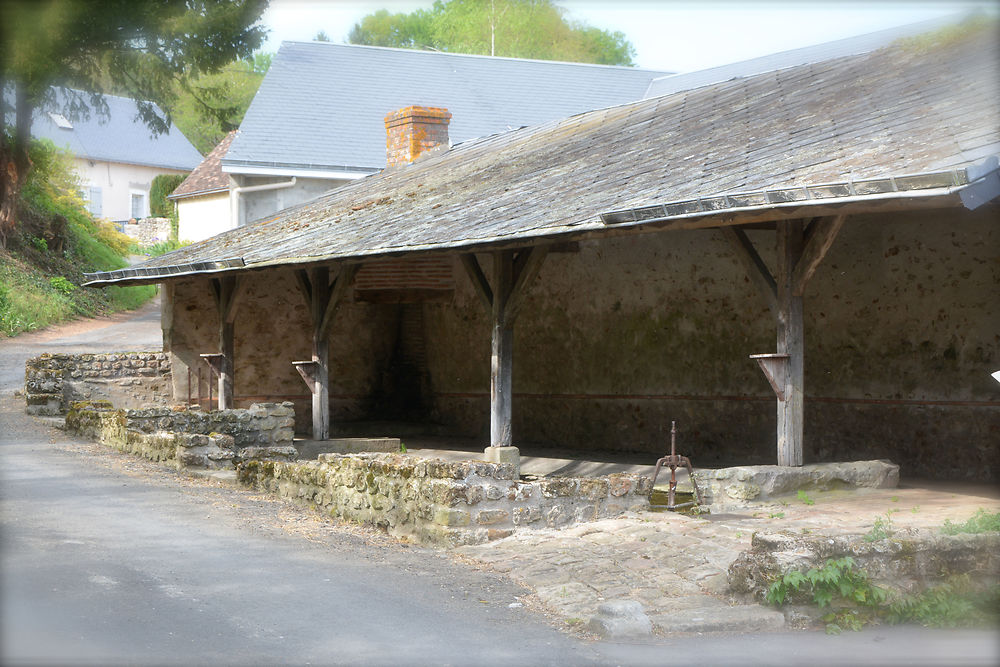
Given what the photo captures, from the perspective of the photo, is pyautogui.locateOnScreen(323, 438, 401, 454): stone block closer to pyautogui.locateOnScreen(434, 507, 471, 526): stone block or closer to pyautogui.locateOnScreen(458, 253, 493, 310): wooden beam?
pyautogui.locateOnScreen(458, 253, 493, 310): wooden beam

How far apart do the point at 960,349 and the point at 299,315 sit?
952 centimetres

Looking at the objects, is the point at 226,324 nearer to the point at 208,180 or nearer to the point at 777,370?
the point at 777,370

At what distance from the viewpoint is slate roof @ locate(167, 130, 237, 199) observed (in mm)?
33750

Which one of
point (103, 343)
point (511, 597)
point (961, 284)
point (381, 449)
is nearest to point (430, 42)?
point (103, 343)

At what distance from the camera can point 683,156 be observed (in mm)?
9828

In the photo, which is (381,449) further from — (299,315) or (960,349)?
(960,349)

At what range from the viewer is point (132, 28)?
8.75 ft

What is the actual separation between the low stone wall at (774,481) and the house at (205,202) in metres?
27.3

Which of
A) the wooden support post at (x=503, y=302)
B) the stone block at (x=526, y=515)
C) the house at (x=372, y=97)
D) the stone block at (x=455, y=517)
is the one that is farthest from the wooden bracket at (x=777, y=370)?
the house at (x=372, y=97)

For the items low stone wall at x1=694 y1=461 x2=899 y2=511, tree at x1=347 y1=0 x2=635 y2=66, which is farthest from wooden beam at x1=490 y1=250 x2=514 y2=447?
tree at x1=347 y1=0 x2=635 y2=66

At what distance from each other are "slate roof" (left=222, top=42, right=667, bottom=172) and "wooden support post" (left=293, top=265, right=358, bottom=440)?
11077 millimetres

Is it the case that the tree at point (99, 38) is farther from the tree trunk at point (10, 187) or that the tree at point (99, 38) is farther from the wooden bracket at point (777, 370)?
the tree trunk at point (10, 187)

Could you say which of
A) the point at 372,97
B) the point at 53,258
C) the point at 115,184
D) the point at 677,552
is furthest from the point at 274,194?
the point at 115,184

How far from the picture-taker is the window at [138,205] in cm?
4688
